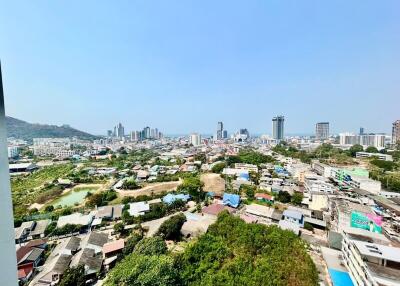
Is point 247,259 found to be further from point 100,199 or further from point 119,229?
point 100,199

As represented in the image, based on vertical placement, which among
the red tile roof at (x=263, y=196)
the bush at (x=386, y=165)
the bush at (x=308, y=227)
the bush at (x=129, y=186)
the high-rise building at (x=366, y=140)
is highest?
the high-rise building at (x=366, y=140)

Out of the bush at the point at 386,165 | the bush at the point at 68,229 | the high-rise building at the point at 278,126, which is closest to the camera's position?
the bush at the point at 68,229

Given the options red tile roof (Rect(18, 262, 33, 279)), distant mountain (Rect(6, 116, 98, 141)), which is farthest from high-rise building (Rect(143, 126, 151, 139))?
red tile roof (Rect(18, 262, 33, 279))

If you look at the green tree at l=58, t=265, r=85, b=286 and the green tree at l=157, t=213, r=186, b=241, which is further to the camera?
the green tree at l=157, t=213, r=186, b=241

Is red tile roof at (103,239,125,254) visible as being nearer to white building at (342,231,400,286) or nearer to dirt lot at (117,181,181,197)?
dirt lot at (117,181,181,197)

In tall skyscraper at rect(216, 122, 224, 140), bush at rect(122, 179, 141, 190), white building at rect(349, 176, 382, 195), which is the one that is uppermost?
tall skyscraper at rect(216, 122, 224, 140)

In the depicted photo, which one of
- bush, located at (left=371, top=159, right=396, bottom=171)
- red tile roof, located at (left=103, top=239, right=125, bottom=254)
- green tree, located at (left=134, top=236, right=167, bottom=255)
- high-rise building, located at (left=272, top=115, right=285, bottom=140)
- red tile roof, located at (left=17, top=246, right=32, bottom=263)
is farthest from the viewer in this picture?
high-rise building, located at (left=272, top=115, right=285, bottom=140)

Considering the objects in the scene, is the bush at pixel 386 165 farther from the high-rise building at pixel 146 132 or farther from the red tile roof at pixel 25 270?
the high-rise building at pixel 146 132

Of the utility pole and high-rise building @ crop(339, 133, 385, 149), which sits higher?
high-rise building @ crop(339, 133, 385, 149)

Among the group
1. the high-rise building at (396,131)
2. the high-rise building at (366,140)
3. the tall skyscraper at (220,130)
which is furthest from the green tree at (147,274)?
the tall skyscraper at (220,130)
